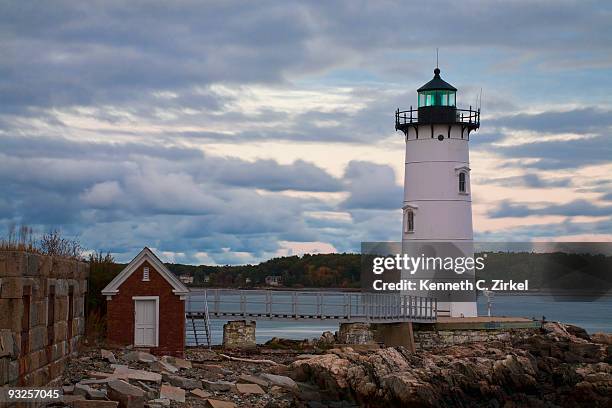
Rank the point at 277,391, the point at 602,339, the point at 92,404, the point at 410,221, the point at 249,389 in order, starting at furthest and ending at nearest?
1. the point at 410,221
2. the point at 602,339
3. the point at 277,391
4. the point at 249,389
5. the point at 92,404

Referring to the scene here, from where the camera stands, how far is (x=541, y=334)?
117 feet

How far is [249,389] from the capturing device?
22.7 m

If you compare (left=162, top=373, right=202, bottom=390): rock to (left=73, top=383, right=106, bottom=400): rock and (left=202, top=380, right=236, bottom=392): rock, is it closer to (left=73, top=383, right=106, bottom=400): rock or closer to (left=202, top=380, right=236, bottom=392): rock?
(left=202, top=380, right=236, bottom=392): rock

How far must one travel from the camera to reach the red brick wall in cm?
2769

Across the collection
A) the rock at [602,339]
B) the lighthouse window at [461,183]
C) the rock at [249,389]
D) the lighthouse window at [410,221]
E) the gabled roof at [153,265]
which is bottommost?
the rock at [249,389]

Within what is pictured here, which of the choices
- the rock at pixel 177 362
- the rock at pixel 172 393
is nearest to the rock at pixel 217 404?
the rock at pixel 172 393

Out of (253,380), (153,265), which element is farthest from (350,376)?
(153,265)

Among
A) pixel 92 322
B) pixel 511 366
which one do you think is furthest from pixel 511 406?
pixel 92 322

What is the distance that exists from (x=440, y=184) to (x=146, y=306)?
14.0 m

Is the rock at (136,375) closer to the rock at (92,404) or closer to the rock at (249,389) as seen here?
the rock at (249,389)

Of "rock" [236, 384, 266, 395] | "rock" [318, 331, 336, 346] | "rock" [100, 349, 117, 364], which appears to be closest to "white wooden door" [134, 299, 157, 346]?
"rock" [100, 349, 117, 364]

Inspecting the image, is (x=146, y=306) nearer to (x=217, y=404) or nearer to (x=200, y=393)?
(x=200, y=393)

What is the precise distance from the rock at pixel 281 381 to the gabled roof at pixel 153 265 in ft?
14.0

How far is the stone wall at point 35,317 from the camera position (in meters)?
16.4
